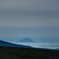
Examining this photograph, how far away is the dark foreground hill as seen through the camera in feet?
116

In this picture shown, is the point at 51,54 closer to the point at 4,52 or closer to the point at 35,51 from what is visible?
the point at 35,51

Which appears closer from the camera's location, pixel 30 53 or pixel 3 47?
pixel 30 53

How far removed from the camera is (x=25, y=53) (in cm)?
3691

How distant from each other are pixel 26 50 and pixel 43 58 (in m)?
4.27

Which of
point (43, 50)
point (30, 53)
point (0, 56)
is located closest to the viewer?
point (0, 56)

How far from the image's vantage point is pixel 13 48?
39.5 m

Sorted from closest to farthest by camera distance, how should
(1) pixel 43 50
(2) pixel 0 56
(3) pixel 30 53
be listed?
(2) pixel 0 56 → (3) pixel 30 53 → (1) pixel 43 50

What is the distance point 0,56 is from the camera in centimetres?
3444

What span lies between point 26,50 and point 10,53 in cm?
Result: 371

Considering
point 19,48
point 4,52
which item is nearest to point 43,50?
point 19,48

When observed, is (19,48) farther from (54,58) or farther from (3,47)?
(54,58)

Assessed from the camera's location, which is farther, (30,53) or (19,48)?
(19,48)

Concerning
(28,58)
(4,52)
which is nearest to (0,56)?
(4,52)

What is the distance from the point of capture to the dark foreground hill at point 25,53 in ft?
116
